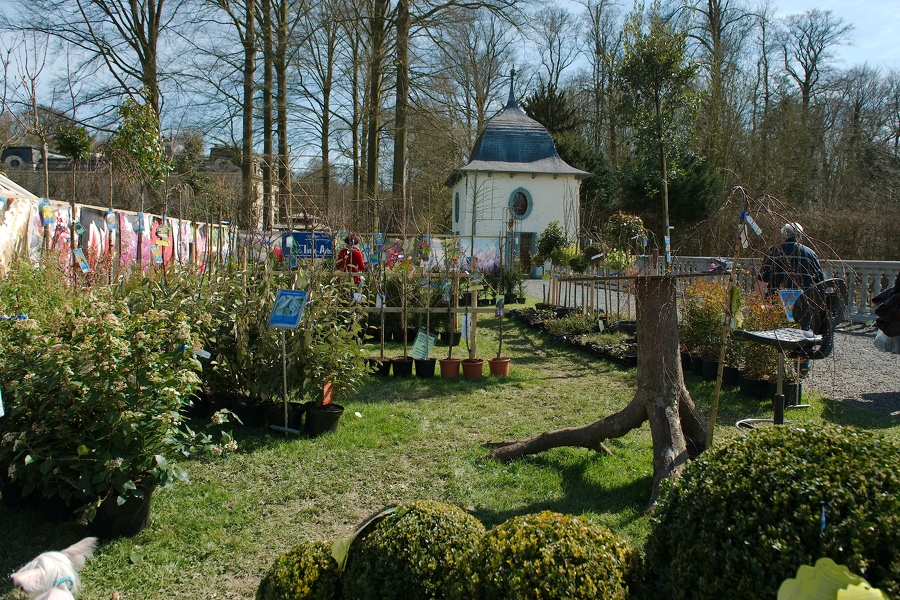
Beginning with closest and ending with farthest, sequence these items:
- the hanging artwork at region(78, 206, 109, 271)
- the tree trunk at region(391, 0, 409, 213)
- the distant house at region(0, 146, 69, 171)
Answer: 1. the hanging artwork at region(78, 206, 109, 271)
2. the distant house at region(0, 146, 69, 171)
3. the tree trunk at region(391, 0, 409, 213)

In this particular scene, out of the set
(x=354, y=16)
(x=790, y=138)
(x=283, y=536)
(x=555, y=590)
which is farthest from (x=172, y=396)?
(x=790, y=138)

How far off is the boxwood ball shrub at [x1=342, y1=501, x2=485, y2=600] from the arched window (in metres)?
29.0

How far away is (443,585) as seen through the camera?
2.09 m

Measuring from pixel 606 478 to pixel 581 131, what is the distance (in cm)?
3443

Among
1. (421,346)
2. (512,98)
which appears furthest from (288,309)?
(512,98)

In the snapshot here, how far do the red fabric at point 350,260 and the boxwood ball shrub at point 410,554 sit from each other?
7835 millimetres

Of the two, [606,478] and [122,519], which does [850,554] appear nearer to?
[606,478]

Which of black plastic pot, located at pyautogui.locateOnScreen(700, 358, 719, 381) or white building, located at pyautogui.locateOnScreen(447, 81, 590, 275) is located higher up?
white building, located at pyautogui.locateOnScreen(447, 81, 590, 275)

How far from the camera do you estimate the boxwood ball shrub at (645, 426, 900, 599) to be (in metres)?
1.57

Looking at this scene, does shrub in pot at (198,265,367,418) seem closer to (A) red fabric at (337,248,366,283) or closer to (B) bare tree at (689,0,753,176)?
(A) red fabric at (337,248,366,283)

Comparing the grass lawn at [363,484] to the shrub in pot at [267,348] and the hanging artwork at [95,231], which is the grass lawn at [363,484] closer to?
the shrub in pot at [267,348]

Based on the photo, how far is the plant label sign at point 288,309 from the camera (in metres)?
5.12

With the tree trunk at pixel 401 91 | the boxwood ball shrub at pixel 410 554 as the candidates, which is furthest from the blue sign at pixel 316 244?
the boxwood ball shrub at pixel 410 554

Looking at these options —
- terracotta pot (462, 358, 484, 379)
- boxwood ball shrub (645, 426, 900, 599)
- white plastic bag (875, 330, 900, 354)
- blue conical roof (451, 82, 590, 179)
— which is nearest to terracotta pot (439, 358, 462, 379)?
terracotta pot (462, 358, 484, 379)
